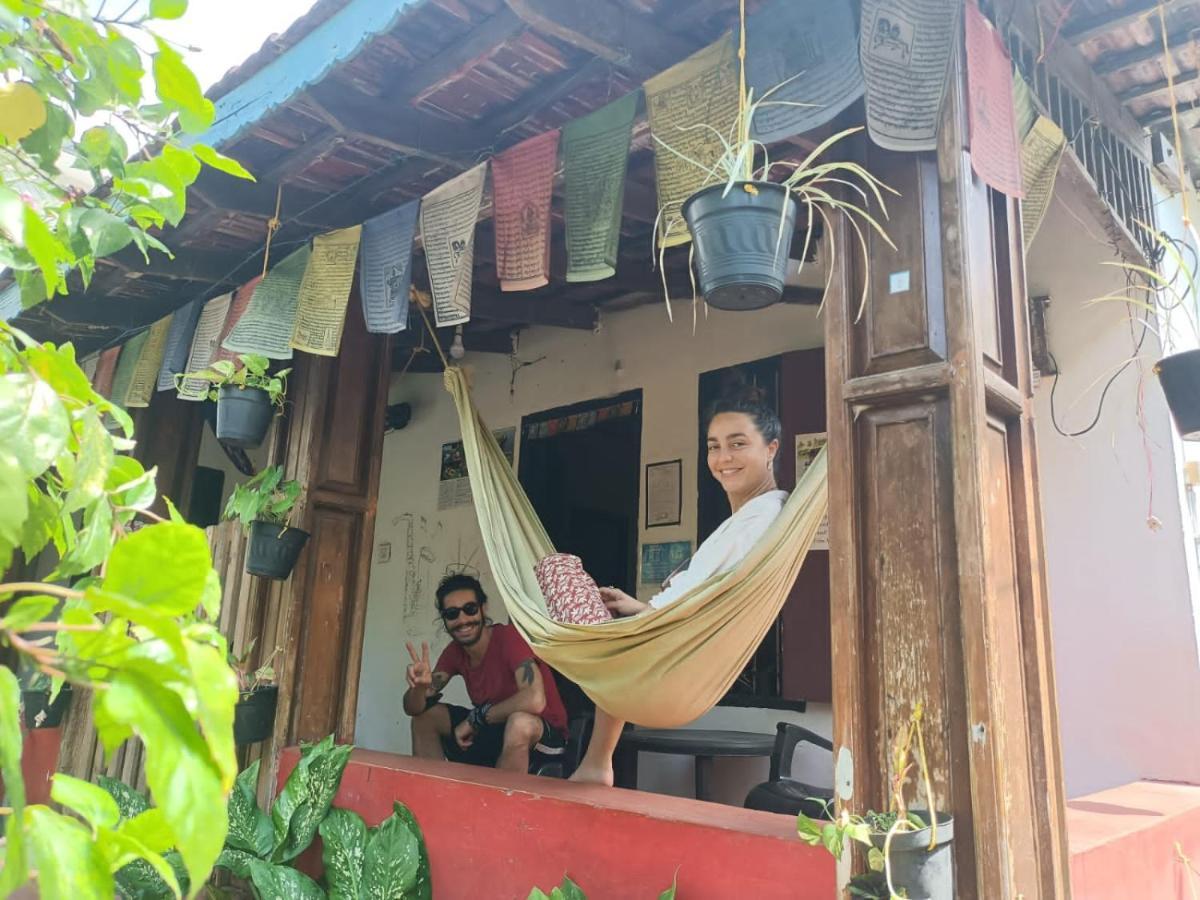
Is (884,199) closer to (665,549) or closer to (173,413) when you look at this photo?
(665,549)

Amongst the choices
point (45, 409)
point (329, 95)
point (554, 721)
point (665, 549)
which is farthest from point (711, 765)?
point (45, 409)

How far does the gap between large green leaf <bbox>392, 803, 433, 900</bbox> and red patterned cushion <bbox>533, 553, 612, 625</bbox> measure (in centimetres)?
62

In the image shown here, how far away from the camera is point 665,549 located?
363cm

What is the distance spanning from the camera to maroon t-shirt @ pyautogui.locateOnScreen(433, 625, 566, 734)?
3123mm

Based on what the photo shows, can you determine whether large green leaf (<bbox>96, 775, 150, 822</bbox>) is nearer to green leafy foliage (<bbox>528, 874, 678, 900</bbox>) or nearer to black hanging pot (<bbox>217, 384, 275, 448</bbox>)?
black hanging pot (<bbox>217, 384, 275, 448</bbox>)

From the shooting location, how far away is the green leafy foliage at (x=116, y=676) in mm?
411

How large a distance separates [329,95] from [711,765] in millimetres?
2448

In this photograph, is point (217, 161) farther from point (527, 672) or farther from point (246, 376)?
point (527, 672)

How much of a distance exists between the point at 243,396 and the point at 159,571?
8.36 feet

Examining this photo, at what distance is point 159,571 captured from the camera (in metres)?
0.49

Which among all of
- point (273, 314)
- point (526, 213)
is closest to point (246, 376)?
point (273, 314)

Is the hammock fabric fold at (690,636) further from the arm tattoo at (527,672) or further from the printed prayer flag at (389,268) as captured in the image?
the printed prayer flag at (389,268)

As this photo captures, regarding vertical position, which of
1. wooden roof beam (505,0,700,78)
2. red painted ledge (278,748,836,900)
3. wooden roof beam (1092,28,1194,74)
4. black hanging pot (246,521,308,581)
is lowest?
red painted ledge (278,748,836,900)

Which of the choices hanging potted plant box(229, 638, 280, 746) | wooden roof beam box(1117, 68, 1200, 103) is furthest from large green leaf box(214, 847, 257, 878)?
wooden roof beam box(1117, 68, 1200, 103)
